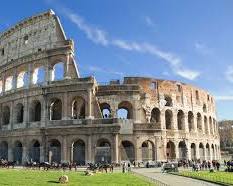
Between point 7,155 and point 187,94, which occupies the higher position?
point 187,94

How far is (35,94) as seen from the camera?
132 feet

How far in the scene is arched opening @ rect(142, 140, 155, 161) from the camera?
37438mm

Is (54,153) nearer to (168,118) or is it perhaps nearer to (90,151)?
(90,151)

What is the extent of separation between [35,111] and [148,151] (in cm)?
1413

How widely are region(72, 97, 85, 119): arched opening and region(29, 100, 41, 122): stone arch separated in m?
4.23

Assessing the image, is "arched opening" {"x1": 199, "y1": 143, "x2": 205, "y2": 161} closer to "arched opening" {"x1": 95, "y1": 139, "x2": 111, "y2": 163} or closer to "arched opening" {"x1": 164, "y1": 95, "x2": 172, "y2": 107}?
A: "arched opening" {"x1": 164, "y1": 95, "x2": 172, "y2": 107}

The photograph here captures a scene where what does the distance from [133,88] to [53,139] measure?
1031 centimetres

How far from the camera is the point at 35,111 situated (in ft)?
137

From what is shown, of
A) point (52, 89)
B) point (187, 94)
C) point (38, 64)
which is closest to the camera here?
point (52, 89)

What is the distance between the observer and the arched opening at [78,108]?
132ft

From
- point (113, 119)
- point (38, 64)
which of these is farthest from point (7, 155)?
point (113, 119)

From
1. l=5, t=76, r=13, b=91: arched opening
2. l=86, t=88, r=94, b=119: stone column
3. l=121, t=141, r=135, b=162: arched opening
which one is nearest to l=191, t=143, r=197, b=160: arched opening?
l=121, t=141, r=135, b=162: arched opening

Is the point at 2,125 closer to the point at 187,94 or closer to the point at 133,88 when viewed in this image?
the point at 133,88

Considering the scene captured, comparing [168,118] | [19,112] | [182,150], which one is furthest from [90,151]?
[182,150]
